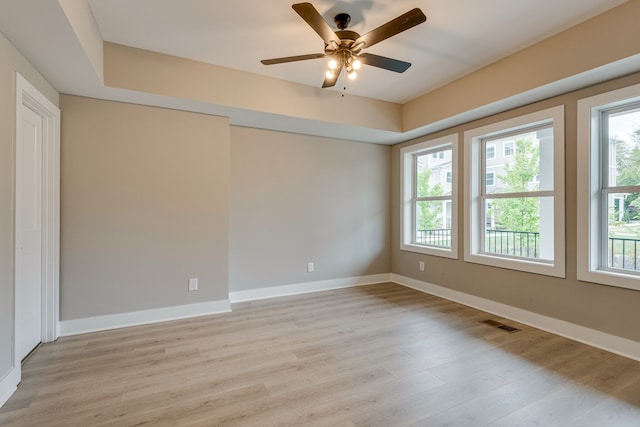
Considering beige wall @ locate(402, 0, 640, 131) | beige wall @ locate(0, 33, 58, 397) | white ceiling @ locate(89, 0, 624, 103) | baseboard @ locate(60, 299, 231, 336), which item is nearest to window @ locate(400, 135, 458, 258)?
beige wall @ locate(402, 0, 640, 131)

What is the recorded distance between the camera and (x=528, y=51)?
9.43 ft

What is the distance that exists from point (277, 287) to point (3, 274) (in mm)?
2847

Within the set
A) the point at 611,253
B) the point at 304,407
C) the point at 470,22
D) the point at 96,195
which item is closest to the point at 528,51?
the point at 470,22

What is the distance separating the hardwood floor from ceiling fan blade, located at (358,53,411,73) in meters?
2.46

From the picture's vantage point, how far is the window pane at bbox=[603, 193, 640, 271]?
263 centimetres

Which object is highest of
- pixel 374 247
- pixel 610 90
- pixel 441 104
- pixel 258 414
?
pixel 441 104

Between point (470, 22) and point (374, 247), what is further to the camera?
point (374, 247)

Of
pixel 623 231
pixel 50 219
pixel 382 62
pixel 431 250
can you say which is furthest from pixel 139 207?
pixel 623 231

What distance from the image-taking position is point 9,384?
1979 millimetres

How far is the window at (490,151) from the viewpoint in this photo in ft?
12.5

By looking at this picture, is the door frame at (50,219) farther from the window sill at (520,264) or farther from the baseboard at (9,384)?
the window sill at (520,264)

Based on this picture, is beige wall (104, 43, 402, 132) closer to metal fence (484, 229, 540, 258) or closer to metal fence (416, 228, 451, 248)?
metal fence (416, 228, 451, 248)

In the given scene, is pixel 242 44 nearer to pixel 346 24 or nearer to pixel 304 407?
pixel 346 24

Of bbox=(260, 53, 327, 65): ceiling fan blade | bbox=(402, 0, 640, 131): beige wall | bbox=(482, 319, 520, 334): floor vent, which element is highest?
bbox=(402, 0, 640, 131): beige wall
